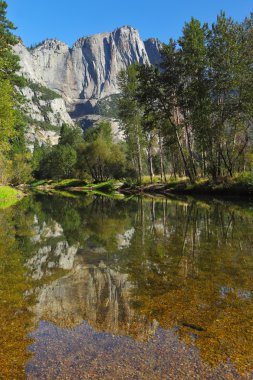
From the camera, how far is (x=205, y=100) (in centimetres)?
3900

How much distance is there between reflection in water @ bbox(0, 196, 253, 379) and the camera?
185 inches

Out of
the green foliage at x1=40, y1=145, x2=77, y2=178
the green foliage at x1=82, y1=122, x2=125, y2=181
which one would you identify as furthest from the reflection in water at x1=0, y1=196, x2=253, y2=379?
the green foliage at x1=40, y1=145, x2=77, y2=178

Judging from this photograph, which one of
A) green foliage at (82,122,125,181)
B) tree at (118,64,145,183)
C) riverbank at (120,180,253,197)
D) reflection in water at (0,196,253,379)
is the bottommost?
reflection in water at (0,196,253,379)

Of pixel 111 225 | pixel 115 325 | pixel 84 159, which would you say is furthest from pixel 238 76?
pixel 84 159

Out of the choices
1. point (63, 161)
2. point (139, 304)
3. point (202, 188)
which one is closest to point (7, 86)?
point (202, 188)

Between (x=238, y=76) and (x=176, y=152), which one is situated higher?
(x=238, y=76)

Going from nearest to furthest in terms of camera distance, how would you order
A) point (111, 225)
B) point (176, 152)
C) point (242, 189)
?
point (111, 225) → point (242, 189) → point (176, 152)

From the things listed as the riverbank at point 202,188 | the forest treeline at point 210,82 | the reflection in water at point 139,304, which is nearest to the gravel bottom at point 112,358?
the reflection in water at point 139,304

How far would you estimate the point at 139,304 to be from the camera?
22.3 ft

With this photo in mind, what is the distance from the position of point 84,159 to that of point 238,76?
61.0 metres

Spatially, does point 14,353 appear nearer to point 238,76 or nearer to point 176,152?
point 238,76

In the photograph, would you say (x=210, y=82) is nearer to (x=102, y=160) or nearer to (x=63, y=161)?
(x=102, y=160)

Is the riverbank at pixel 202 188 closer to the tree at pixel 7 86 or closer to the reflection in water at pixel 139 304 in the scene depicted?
the reflection in water at pixel 139 304

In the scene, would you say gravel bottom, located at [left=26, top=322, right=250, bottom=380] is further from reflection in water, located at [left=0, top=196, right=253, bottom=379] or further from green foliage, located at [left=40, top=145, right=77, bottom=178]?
green foliage, located at [left=40, top=145, right=77, bottom=178]
